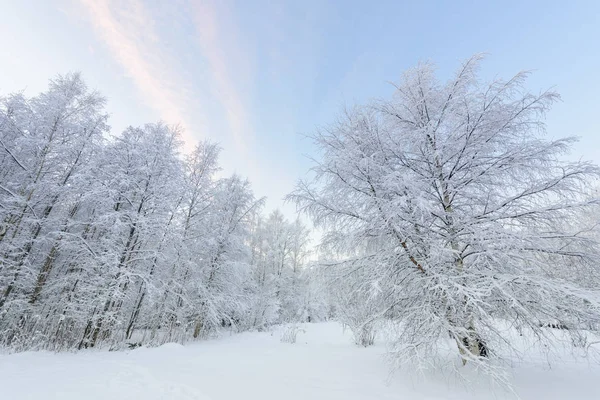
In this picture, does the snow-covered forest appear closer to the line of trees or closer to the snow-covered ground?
the line of trees

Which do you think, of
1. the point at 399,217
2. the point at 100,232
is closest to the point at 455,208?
the point at 399,217

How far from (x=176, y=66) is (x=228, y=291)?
1771cm

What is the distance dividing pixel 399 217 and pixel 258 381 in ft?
12.2

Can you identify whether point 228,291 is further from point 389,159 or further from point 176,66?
point 176,66

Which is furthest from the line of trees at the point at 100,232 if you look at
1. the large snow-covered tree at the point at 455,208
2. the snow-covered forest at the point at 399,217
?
the large snow-covered tree at the point at 455,208

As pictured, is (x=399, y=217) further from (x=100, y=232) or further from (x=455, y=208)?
(x=100, y=232)

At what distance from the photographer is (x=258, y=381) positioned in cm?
371

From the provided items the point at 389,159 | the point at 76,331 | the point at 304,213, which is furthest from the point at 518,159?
the point at 76,331

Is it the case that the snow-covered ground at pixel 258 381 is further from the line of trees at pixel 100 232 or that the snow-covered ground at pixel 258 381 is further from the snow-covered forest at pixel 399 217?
the line of trees at pixel 100 232

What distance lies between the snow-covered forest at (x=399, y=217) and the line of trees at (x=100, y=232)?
0.28 feet

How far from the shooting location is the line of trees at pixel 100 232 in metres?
7.84

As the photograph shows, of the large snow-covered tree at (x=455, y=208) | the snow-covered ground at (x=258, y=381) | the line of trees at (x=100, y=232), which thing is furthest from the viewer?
the line of trees at (x=100, y=232)

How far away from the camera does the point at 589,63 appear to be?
28.1ft

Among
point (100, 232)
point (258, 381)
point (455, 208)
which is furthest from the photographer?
point (100, 232)
